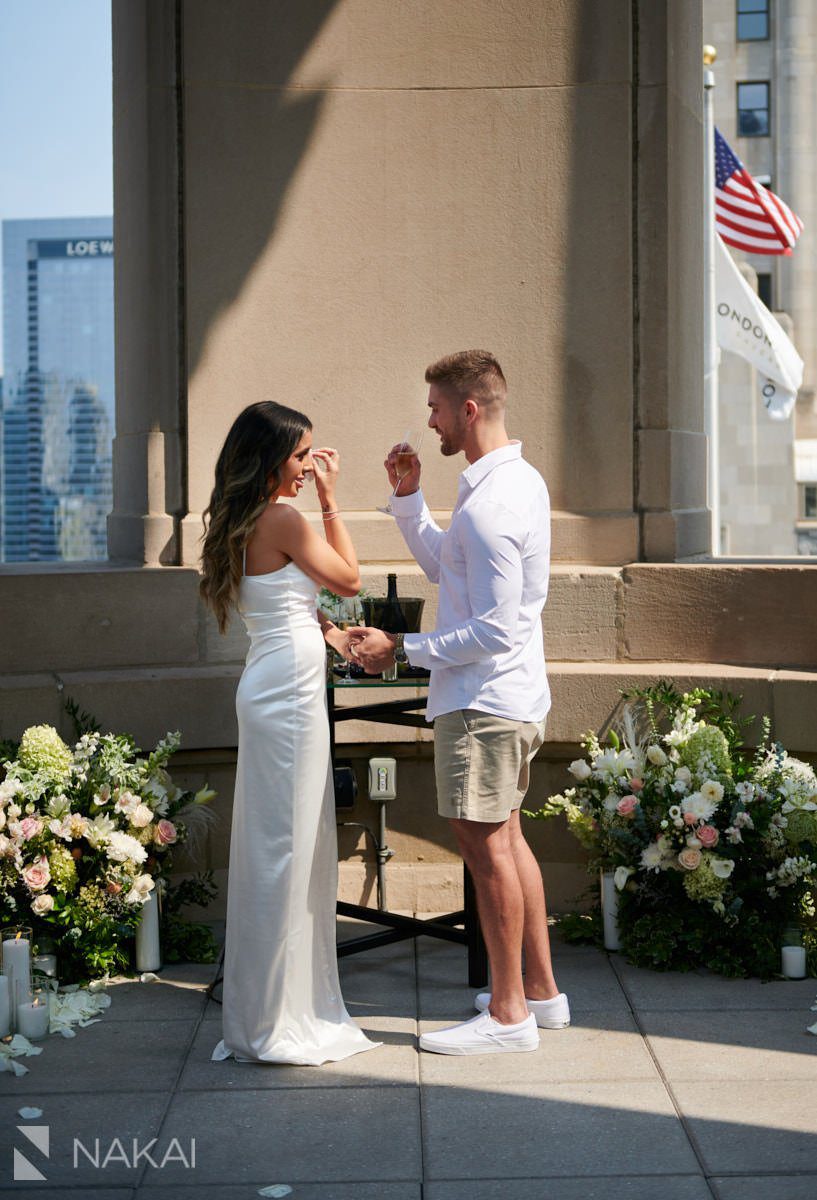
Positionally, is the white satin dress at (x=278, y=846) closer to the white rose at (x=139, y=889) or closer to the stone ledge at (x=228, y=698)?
the white rose at (x=139, y=889)

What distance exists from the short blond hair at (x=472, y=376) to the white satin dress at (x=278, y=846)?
0.74 metres

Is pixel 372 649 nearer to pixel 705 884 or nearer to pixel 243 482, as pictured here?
pixel 243 482

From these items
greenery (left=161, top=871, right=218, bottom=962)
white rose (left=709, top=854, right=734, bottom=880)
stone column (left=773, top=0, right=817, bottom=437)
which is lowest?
greenery (left=161, top=871, right=218, bottom=962)

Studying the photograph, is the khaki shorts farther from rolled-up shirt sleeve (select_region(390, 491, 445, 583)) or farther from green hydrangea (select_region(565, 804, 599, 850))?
green hydrangea (select_region(565, 804, 599, 850))

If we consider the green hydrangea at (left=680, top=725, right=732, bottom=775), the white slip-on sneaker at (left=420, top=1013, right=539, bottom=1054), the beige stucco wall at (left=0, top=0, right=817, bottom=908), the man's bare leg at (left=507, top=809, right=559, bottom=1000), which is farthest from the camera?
the beige stucco wall at (left=0, top=0, right=817, bottom=908)

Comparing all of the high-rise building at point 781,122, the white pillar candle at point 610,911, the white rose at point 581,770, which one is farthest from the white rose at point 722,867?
the high-rise building at point 781,122

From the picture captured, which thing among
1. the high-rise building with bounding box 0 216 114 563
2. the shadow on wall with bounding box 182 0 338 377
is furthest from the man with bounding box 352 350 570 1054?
the high-rise building with bounding box 0 216 114 563

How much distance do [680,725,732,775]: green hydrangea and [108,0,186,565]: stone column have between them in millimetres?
2232

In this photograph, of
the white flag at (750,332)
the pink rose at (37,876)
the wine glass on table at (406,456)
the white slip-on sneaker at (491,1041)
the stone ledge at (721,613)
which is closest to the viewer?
the white slip-on sneaker at (491,1041)

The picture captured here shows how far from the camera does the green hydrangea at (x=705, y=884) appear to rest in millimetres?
5270

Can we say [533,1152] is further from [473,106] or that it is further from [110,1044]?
[473,106]

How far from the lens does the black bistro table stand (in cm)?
513

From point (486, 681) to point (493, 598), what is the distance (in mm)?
282

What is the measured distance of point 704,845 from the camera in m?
5.28
